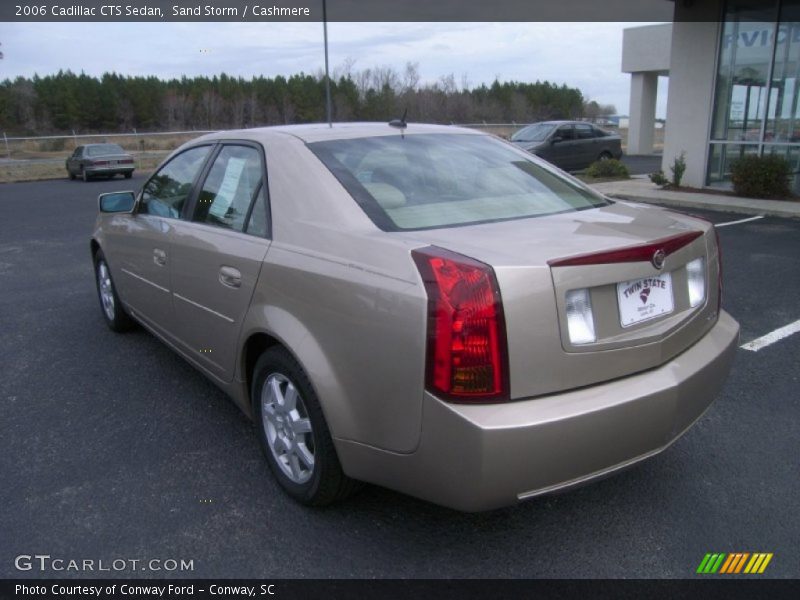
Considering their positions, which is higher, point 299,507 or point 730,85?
point 730,85

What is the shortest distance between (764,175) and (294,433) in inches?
444

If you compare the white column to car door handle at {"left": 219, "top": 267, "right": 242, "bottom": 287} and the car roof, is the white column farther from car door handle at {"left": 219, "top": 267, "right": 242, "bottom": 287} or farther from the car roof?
car door handle at {"left": 219, "top": 267, "right": 242, "bottom": 287}

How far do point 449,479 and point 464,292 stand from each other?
617 millimetres

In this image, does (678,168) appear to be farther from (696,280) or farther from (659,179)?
(696,280)

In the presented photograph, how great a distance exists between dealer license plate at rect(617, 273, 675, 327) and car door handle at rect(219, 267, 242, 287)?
5.37ft

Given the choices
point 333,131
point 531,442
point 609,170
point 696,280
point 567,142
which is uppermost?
point 333,131

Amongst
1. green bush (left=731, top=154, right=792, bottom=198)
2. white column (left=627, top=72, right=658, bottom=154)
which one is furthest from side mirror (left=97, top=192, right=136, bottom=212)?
white column (left=627, top=72, right=658, bottom=154)

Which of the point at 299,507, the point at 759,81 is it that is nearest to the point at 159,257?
the point at 299,507

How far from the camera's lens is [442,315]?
209cm

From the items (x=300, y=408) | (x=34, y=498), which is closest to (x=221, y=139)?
(x=300, y=408)

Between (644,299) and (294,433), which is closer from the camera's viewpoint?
(644,299)

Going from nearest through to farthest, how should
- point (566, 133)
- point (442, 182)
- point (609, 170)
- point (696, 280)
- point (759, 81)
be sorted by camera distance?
1. point (696, 280)
2. point (442, 182)
3. point (759, 81)
4. point (609, 170)
5. point (566, 133)

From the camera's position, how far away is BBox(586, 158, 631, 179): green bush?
1627 centimetres
